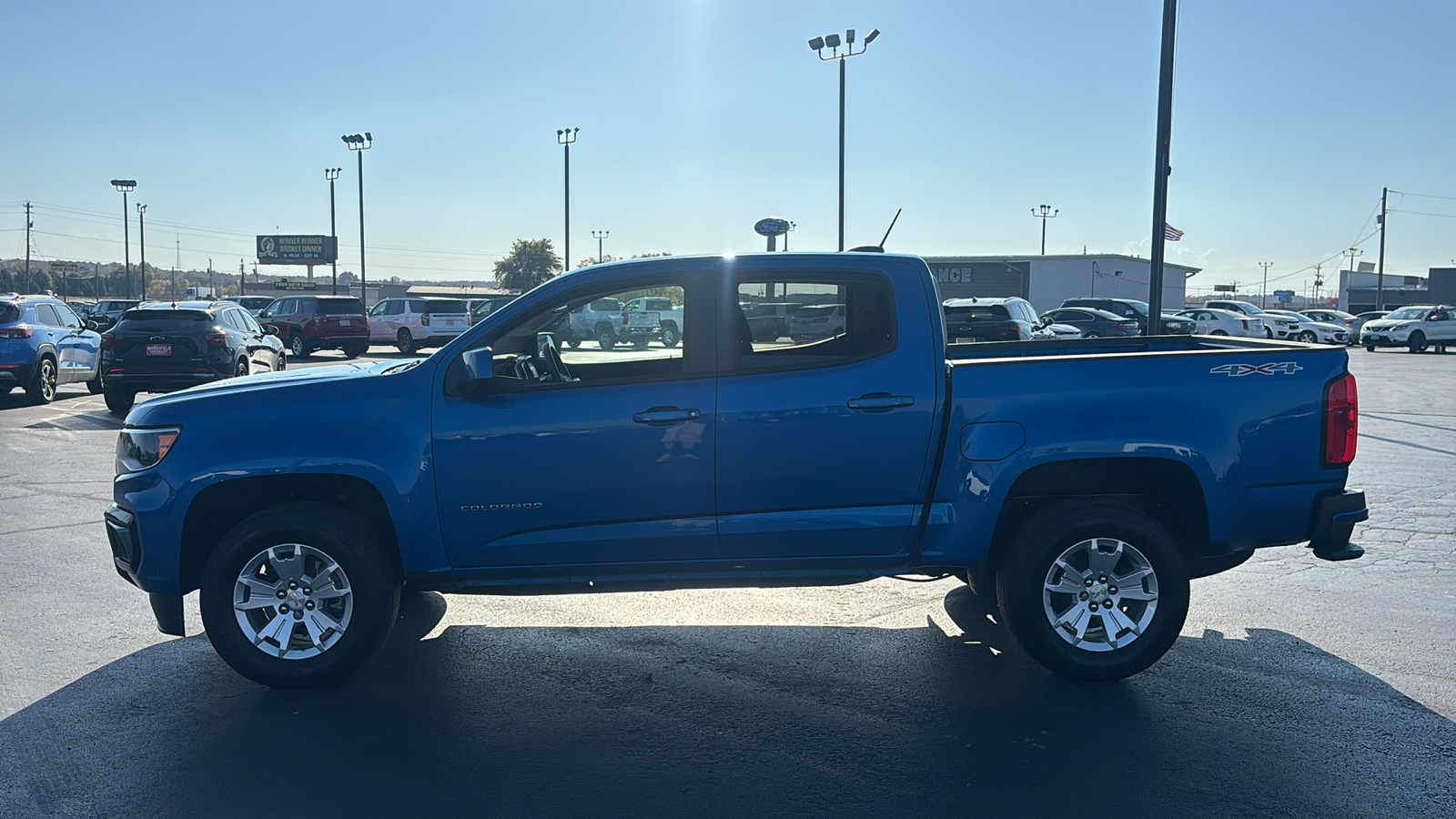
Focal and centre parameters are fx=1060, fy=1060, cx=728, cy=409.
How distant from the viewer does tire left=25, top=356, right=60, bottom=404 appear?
16.1 metres

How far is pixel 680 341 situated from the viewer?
489 cm

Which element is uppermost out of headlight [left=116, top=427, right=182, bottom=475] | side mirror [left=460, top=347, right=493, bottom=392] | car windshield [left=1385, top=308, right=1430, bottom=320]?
car windshield [left=1385, top=308, right=1430, bottom=320]

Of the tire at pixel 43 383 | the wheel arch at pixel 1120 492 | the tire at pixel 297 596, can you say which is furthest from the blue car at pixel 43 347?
the wheel arch at pixel 1120 492

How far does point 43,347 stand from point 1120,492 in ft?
55.0

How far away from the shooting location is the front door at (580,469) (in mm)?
4621

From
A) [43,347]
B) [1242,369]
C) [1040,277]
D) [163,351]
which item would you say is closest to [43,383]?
[43,347]

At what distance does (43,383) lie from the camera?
53.7 ft

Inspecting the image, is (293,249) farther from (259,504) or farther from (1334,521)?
(1334,521)

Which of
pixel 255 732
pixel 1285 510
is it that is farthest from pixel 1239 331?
pixel 255 732

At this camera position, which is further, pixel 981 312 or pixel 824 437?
pixel 981 312

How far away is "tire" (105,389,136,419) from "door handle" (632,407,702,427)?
520 inches

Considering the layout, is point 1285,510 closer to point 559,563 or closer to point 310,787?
point 559,563

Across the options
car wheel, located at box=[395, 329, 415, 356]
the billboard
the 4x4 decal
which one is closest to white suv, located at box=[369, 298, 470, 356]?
car wheel, located at box=[395, 329, 415, 356]

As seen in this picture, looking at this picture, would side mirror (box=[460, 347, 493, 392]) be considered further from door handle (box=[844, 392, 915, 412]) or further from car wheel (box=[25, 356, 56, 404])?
car wheel (box=[25, 356, 56, 404])
